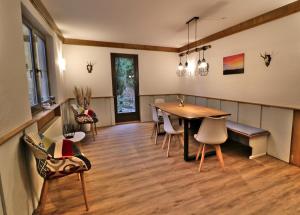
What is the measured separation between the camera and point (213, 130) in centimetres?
251

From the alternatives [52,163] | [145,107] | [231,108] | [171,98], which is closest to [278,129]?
[231,108]

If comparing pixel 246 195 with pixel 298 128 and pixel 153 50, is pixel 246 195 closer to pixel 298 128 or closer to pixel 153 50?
pixel 298 128

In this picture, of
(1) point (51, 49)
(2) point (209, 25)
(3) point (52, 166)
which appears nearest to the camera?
(3) point (52, 166)

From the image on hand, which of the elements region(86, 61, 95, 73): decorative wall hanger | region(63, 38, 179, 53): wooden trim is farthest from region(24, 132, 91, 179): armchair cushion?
region(63, 38, 179, 53): wooden trim

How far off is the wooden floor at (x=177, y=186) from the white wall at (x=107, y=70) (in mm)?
2410

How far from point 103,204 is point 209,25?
370cm

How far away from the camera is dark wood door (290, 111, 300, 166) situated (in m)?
2.66

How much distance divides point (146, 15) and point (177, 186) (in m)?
2.76

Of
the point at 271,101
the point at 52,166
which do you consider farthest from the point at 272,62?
the point at 52,166

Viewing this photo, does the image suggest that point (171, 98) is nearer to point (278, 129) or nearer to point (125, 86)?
point (125, 86)

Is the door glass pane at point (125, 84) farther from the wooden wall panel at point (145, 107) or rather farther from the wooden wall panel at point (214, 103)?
the wooden wall panel at point (214, 103)

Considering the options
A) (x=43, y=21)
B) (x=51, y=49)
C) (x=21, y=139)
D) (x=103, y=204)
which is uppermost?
(x=43, y=21)

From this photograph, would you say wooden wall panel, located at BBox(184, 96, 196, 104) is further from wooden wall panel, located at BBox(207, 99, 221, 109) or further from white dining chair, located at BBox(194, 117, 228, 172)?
white dining chair, located at BBox(194, 117, 228, 172)

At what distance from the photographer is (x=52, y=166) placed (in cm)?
174
